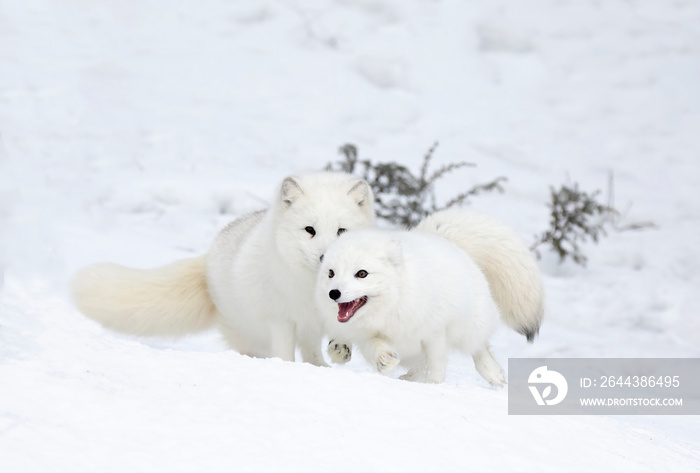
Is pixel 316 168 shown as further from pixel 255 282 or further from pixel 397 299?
pixel 397 299

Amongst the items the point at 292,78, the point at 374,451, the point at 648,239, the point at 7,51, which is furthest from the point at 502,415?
the point at 7,51

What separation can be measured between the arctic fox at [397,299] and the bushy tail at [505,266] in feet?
1.41

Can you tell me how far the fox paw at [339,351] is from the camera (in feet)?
11.4

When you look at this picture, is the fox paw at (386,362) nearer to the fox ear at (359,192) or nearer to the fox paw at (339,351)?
the fox paw at (339,351)

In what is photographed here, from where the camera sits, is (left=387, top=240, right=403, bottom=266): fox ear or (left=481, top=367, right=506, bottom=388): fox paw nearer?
(left=387, top=240, right=403, bottom=266): fox ear

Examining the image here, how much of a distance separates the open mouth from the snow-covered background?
428 millimetres

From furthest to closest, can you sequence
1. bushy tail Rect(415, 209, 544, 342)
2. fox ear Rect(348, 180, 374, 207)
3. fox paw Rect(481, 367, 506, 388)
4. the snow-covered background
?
bushy tail Rect(415, 209, 544, 342)
fox paw Rect(481, 367, 506, 388)
fox ear Rect(348, 180, 374, 207)
the snow-covered background

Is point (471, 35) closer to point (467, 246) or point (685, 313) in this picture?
point (685, 313)

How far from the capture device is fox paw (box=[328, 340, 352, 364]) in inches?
137

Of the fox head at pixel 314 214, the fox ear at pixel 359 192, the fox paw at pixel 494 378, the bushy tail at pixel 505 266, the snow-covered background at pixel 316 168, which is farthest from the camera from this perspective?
the bushy tail at pixel 505 266

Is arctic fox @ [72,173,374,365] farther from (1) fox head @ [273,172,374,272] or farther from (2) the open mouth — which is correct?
(2) the open mouth
